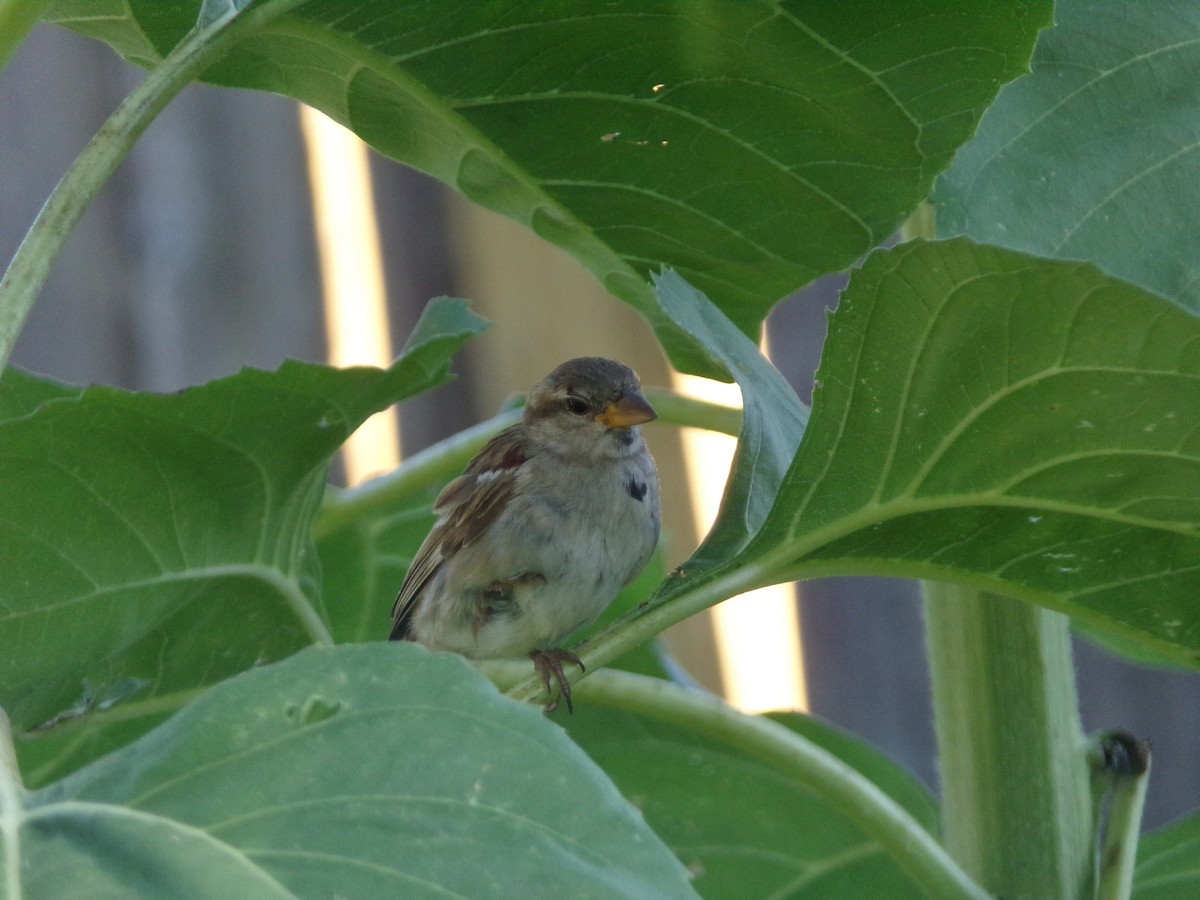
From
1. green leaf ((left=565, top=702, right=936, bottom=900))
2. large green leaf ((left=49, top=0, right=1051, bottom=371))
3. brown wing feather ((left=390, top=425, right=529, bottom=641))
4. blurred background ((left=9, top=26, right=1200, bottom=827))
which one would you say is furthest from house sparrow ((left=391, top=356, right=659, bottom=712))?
blurred background ((left=9, top=26, right=1200, bottom=827))

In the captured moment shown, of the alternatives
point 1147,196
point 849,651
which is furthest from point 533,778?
point 849,651

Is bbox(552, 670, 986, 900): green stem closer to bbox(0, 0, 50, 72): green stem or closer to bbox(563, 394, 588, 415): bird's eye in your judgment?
bbox(0, 0, 50, 72): green stem

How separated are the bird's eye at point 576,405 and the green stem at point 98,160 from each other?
114 centimetres

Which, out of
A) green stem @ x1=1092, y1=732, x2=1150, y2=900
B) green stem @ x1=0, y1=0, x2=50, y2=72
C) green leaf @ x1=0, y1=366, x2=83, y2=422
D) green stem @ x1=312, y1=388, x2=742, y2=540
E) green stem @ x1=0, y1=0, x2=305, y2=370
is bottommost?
green stem @ x1=1092, y1=732, x2=1150, y2=900

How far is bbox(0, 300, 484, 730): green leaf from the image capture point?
1089 millimetres

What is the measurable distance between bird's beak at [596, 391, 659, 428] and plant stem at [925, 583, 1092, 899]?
59cm

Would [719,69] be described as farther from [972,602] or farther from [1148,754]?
[1148,754]

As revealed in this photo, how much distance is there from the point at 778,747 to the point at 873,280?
0.40 metres

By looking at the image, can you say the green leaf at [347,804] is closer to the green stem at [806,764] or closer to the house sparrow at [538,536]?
the green stem at [806,764]

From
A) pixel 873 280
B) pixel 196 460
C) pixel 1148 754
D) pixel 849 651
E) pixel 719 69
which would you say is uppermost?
pixel 719 69

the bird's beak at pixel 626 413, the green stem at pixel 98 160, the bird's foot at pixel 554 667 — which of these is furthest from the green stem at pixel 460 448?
the green stem at pixel 98 160

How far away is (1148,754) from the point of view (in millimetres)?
1122

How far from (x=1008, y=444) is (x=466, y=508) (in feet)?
3.38

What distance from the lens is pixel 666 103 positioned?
3.87 feet
